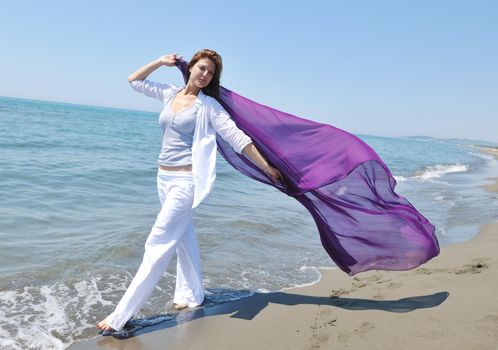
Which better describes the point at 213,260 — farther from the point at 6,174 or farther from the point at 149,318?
the point at 6,174

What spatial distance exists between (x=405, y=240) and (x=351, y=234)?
512 millimetres

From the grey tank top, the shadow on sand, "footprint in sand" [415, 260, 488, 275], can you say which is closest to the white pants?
the grey tank top

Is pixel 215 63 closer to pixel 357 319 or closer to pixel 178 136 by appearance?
pixel 178 136

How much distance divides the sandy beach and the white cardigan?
114 centimetres

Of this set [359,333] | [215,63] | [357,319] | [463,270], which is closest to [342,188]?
[357,319]

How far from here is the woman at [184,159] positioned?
3719 mm

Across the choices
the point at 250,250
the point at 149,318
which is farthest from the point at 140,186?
the point at 149,318

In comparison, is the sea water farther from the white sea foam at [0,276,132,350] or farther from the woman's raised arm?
the woman's raised arm

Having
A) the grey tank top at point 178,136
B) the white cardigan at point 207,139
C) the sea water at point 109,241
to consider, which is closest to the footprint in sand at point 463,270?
the sea water at point 109,241

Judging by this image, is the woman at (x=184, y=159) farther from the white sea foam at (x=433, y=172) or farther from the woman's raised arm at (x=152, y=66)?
the white sea foam at (x=433, y=172)

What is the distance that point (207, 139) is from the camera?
3.75 metres

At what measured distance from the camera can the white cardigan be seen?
3721mm

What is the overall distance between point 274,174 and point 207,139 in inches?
29.5

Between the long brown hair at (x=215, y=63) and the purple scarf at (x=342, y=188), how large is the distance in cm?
18
